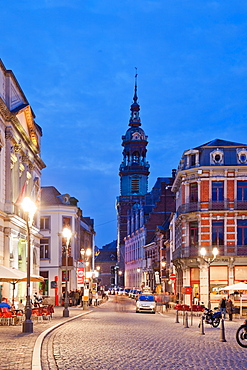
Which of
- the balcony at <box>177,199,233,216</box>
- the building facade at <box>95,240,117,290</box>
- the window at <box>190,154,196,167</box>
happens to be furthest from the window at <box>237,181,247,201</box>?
the building facade at <box>95,240,117,290</box>

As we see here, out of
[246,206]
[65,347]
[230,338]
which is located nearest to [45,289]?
[246,206]

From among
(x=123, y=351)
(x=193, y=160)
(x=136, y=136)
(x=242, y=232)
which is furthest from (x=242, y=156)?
(x=136, y=136)

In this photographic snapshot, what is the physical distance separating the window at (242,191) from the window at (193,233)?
16.0ft

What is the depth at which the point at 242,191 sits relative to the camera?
2405 inches

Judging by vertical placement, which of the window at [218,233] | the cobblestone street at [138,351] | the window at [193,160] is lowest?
the cobblestone street at [138,351]

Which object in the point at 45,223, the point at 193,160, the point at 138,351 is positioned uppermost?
the point at 193,160

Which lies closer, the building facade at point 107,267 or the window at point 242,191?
the window at point 242,191

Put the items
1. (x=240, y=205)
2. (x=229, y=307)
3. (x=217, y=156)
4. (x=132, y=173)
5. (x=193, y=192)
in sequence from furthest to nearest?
(x=132, y=173) < (x=193, y=192) < (x=217, y=156) < (x=240, y=205) < (x=229, y=307)

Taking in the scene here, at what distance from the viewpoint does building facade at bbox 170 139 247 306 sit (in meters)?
60.2

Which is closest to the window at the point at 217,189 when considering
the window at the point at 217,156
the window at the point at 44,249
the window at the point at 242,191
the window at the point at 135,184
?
the window at the point at 242,191

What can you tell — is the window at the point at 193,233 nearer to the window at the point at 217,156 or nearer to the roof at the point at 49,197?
the window at the point at 217,156

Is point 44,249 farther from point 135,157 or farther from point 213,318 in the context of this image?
point 135,157

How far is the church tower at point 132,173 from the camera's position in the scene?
504 ft

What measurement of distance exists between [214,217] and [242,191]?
3.56 metres
